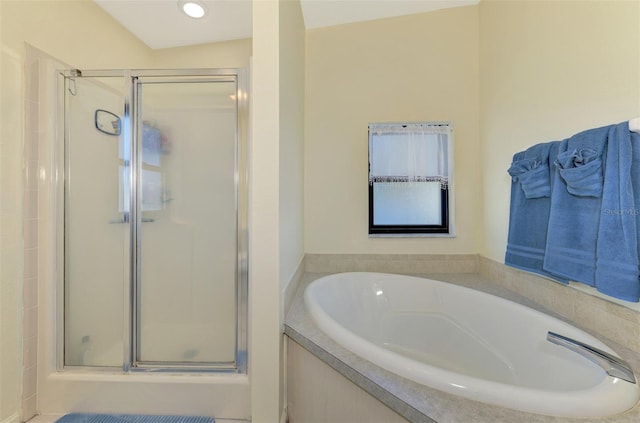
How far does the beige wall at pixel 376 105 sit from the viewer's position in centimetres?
194

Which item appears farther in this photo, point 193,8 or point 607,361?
point 193,8

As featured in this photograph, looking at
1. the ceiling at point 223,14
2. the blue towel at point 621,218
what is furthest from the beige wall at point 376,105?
the blue towel at point 621,218

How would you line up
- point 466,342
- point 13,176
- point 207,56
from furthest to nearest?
1. point 207,56
2. point 466,342
3. point 13,176

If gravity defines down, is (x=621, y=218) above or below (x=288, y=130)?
below

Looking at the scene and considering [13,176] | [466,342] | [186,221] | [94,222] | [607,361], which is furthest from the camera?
[186,221]

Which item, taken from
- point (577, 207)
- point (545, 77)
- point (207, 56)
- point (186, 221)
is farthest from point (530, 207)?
point (207, 56)

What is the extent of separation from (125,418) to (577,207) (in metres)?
2.38

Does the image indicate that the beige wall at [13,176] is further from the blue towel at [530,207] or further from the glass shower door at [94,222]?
the blue towel at [530,207]

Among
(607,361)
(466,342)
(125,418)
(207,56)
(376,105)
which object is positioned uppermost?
(207,56)

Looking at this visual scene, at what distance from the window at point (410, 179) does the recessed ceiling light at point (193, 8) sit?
1.51m

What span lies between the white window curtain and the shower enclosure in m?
1.03

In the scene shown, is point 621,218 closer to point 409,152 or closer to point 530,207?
point 530,207

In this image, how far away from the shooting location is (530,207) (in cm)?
135

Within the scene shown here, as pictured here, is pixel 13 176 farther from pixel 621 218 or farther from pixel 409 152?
pixel 621 218
